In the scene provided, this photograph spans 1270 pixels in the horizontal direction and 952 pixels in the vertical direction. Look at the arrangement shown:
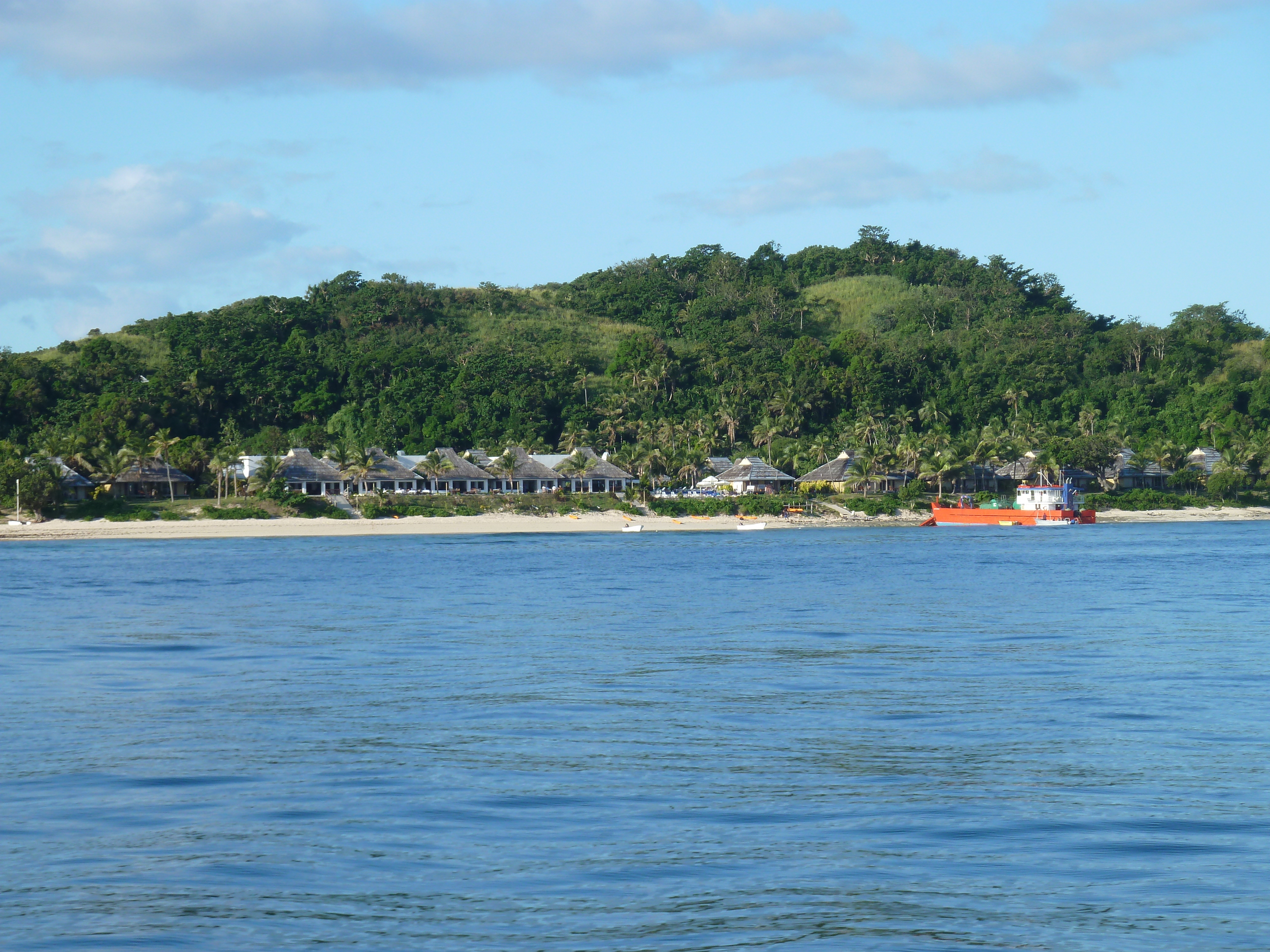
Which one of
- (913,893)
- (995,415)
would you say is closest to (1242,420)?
(995,415)

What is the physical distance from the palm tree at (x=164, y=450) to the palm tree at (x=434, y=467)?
41.4 ft

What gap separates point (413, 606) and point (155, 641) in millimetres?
6927

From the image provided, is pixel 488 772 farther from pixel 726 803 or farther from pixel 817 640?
pixel 817 640

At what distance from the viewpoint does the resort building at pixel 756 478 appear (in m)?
75.6

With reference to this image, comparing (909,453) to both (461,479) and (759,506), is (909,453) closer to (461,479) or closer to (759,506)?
(759,506)

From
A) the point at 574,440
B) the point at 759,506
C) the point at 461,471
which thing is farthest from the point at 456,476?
the point at 759,506

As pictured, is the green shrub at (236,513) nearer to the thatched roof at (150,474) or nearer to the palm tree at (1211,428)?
the thatched roof at (150,474)

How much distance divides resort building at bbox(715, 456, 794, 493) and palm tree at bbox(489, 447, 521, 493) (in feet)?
40.2

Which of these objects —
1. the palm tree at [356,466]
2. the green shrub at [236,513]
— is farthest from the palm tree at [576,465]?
the green shrub at [236,513]

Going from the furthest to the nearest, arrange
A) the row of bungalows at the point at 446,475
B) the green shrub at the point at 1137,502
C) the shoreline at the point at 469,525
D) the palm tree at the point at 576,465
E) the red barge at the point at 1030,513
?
1. the green shrub at the point at 1137,502
2. the palm tree at the point at 576,465
3. the red barge at the point at 1030,513
4. the row of bungalows at the point at 446,475
5. the shoreline at the point at 469,525

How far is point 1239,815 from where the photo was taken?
1002cm

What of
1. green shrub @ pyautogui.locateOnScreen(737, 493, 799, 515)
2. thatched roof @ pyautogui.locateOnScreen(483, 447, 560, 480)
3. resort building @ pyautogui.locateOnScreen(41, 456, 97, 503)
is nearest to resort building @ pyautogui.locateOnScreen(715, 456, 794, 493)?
green shrub @ pyautogui.locateOnScreen(737, 493, 799, 515)

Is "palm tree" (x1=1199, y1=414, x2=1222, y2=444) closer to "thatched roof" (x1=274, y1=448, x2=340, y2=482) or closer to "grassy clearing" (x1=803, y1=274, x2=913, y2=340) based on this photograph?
"grassy clearing" (x1=803, y1=274, x2=913, y2=340)

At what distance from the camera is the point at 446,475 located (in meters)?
71.6
